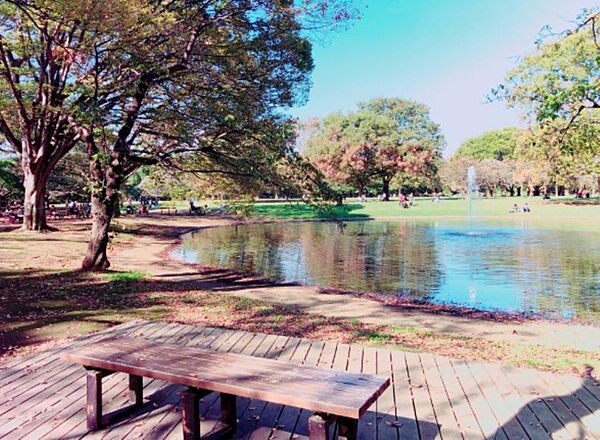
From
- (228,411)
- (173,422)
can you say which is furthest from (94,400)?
(228,411)

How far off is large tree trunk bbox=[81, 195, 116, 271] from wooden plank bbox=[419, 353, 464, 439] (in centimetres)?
808

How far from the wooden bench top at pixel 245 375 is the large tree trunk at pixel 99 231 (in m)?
7.68

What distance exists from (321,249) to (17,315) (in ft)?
45.6

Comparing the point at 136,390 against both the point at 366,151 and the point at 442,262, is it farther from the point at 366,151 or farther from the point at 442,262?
the point at 366,151

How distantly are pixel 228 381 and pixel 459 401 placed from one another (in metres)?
1.98

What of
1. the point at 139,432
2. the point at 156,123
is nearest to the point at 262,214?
the point at 156,123

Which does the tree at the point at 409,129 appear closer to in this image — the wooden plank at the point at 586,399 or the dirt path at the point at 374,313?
the dirt path at the point at 374,313

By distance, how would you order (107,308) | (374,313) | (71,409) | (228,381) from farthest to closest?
(374,313)
(107,308)
(71,409)
(228,381)

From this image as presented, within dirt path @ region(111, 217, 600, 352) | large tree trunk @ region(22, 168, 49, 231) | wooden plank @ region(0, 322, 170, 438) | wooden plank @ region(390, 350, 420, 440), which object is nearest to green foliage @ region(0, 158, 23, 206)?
large tree trunk @ region(22, 168, 49, 231)

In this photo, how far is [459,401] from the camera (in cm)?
390

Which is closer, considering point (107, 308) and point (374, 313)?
point (107, 308)

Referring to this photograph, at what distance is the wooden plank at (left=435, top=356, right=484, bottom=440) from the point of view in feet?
11.2

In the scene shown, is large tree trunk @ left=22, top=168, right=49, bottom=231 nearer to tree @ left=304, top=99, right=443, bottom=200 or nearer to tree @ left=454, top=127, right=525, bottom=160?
tree @ left=304, top=99, right=443, bottom=200

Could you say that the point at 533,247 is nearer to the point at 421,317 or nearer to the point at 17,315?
the point at 421,317
